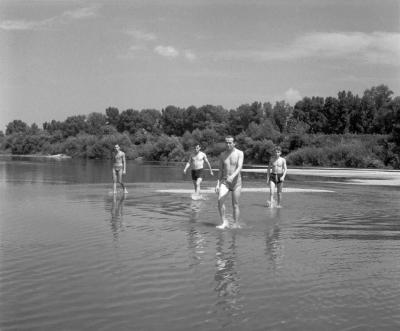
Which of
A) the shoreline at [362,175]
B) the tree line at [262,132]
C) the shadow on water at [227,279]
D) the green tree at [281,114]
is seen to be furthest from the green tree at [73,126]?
the shadow on water at [227,279]

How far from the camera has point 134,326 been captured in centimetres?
561

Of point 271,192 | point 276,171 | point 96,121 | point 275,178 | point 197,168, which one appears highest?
point 96,121

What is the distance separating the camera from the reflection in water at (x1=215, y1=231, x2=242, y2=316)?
634cm

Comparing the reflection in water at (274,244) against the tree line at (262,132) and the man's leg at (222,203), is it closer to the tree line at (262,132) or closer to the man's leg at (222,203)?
the man's leg at (222,203)

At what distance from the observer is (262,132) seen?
89.2 metres

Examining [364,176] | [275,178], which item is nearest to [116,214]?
[275,178]

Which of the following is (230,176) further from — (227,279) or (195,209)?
(227,279)

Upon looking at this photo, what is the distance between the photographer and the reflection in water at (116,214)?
38.1ft

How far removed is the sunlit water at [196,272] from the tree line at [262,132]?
52775 millimetres

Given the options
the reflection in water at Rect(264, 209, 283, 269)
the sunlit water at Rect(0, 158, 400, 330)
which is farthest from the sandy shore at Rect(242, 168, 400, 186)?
the reflection in water at Rect(264, 209, 283, 269)

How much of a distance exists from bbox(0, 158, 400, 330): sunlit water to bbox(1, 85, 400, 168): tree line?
52.8 metres

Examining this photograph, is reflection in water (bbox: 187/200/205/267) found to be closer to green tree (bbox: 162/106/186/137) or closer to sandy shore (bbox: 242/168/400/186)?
sandy shore (bbox: 242/168/400/186)

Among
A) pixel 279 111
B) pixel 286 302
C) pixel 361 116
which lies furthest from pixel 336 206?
pixel 279 111

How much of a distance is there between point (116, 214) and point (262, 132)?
249 feet
